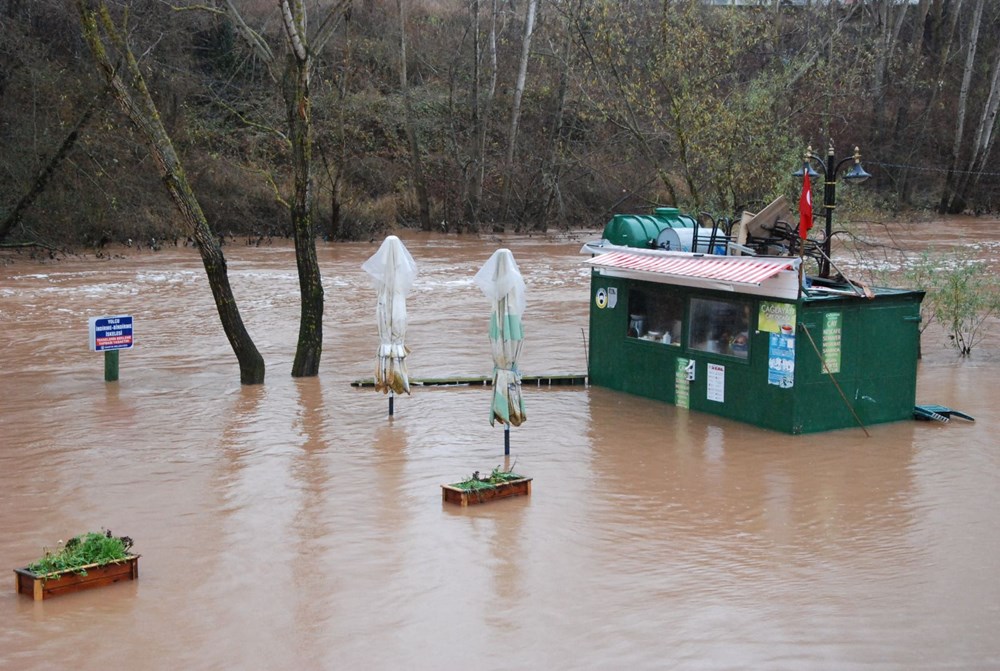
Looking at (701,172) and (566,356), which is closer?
(566,356)

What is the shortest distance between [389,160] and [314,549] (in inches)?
1607

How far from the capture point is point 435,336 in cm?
2359

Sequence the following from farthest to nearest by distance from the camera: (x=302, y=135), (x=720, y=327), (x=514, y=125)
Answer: (x=514, y=125), (x=302, y=135), (x=720, y=327)

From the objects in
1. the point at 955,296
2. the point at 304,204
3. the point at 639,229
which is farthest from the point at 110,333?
the point at 955,296

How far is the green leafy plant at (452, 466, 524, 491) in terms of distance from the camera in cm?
1170

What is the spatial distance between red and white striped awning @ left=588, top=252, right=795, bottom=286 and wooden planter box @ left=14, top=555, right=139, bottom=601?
8124mm

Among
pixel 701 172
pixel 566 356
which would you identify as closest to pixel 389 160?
pixel 701 172

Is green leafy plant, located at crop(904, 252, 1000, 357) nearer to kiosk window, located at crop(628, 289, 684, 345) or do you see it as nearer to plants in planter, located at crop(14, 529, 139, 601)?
kiosk window, located at crop(628, 289, 684, 345)

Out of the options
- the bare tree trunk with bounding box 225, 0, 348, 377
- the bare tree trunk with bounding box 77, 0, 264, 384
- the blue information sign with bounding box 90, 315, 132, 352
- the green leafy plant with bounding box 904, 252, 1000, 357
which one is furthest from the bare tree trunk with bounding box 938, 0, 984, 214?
the blue information sign with bounding box 90, 315, 132, 352

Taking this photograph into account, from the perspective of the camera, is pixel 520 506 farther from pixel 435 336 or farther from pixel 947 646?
pixel 435 336

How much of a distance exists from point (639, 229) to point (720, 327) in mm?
2622

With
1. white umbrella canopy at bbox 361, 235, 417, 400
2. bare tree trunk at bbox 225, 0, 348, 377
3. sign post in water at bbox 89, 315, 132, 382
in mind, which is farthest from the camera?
sign post in water at bbox 89, 315, 132, 382

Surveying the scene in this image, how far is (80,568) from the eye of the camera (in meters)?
9.02

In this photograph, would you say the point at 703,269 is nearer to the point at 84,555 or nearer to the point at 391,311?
the point at 391,311
